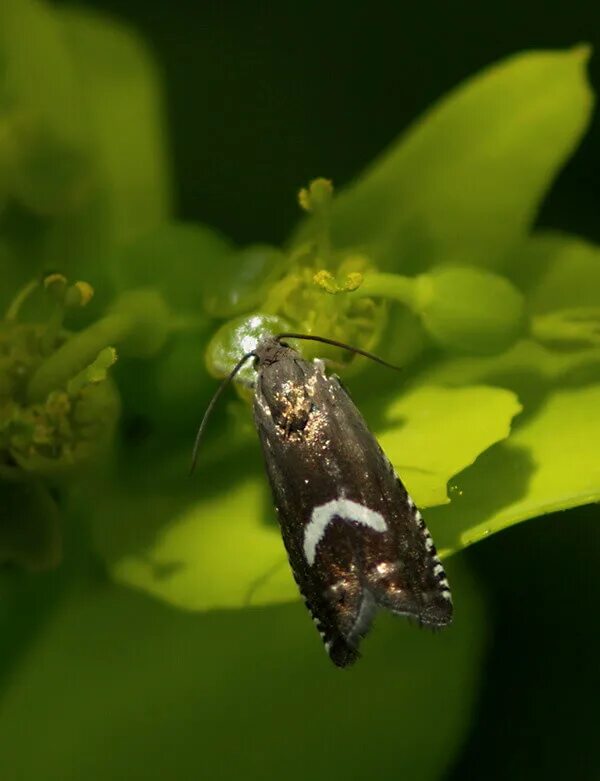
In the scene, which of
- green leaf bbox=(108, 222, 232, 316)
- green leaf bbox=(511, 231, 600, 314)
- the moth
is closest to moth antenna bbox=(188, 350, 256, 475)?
the moth

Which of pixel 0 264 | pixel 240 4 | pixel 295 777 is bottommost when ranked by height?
pixel 295 777

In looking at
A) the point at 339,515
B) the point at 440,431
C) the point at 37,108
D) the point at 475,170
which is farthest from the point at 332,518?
the point at 37,108

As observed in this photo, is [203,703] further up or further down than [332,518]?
further down

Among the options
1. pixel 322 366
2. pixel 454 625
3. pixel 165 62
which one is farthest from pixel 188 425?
pixel 165 62

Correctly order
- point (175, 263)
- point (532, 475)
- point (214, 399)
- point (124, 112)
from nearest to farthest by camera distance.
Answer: point (532, 475) → point (214, 399) → point (175, 263) → point (124, 112)

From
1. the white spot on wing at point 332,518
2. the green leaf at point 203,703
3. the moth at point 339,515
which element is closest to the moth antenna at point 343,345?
the moth at point 339,515

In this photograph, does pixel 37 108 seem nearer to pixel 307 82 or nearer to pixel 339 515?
pixel 307 82

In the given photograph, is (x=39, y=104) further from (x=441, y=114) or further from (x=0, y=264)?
(x=441, y=114)

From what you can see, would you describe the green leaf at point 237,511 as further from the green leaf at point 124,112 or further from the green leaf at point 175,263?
the green leaf at point 124,112
